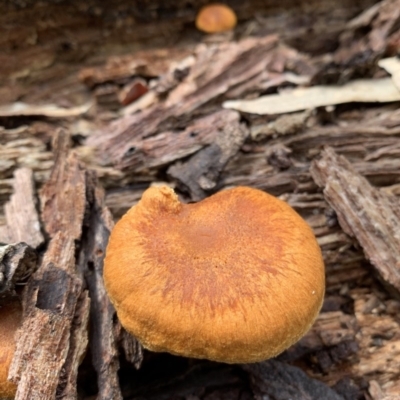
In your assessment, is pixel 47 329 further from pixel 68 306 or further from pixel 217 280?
pixel 217 280

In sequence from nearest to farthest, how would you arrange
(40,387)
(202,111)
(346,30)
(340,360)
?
(40,387), (340,360), (202,111), (346,30)

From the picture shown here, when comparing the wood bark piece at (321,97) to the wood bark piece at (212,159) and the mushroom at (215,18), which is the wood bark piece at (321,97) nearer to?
the wood bark piece at (212,159)

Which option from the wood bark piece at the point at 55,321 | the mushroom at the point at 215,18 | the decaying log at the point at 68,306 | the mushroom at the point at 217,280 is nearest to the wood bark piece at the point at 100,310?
the decaying log at the point at 68,306

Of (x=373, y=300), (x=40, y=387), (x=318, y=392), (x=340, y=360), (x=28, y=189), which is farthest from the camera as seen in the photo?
(x=28, y=189)

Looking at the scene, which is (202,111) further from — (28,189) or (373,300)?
(373,300)

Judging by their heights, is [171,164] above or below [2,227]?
above

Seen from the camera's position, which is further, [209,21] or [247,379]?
[209,21]

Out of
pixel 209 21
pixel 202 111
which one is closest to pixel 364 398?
pixel 202 111

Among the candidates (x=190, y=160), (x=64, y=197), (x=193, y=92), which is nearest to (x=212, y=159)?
(x=190, y=160)
